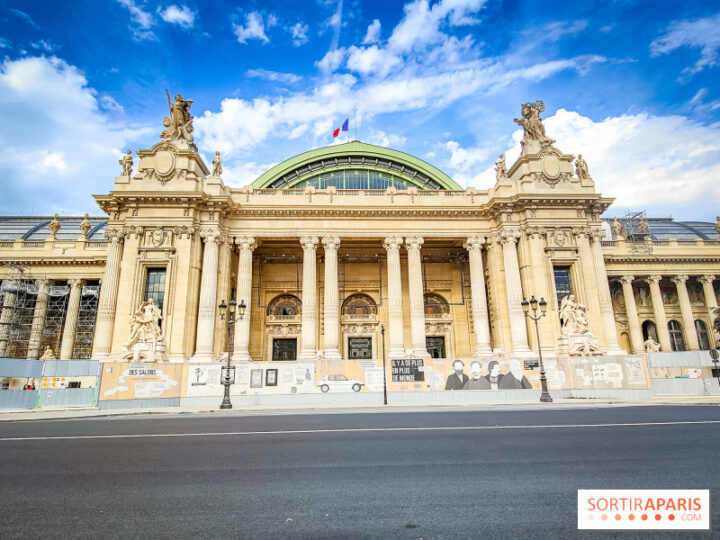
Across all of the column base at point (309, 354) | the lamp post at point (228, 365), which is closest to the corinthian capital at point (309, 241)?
the lamp post at point (228, 365)

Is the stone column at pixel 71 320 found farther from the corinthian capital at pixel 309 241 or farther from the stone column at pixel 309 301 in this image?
the corinthian capital at pixel 309 241

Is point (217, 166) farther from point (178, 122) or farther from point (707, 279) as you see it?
point (707, 279)

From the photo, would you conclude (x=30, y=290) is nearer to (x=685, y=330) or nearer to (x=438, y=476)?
(x=438, y=476)

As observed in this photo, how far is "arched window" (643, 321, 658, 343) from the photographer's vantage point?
4156 centimetres

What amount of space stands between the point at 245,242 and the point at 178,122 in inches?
415

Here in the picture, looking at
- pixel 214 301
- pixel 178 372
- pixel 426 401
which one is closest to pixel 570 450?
pixel 426 401

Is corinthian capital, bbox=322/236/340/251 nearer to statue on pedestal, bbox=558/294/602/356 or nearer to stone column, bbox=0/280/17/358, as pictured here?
statue on pedestal, bbox=558/294/602/356

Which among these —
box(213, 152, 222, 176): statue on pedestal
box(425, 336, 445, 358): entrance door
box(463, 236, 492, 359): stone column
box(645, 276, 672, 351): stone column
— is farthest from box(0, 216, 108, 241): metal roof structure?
box(645, 276, 672, 351): stone column

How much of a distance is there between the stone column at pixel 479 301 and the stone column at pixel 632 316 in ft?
55.0

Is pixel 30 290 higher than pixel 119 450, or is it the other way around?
pixel 30 290

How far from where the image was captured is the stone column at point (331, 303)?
1144 inches

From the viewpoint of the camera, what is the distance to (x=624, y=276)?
3994 cm

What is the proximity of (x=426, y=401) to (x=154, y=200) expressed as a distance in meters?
22.5

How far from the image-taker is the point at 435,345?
37.3 meters
